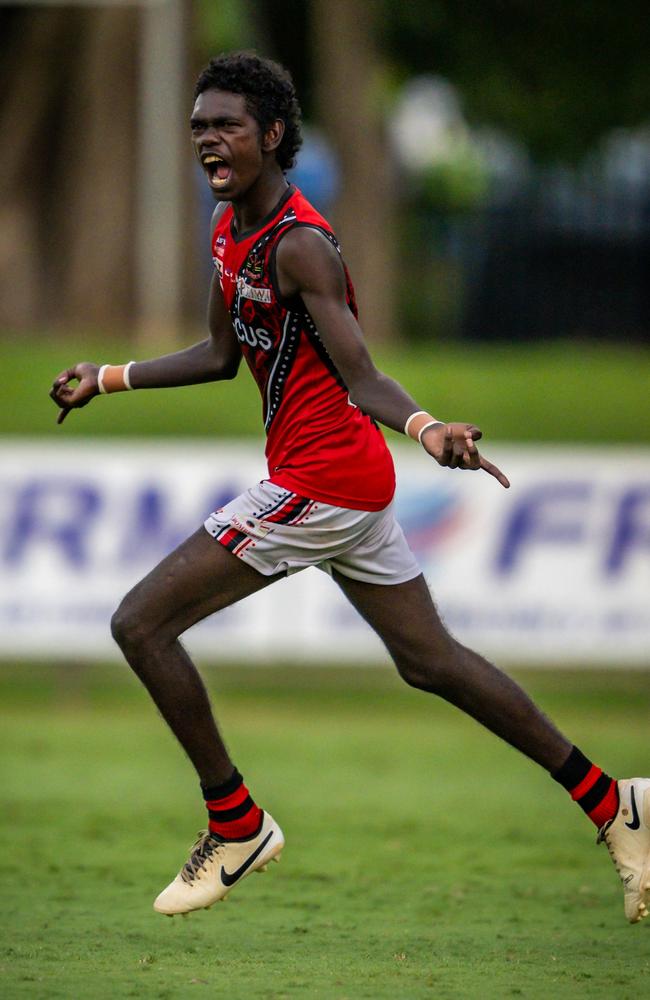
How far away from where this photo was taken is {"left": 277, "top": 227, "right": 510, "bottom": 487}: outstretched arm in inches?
212

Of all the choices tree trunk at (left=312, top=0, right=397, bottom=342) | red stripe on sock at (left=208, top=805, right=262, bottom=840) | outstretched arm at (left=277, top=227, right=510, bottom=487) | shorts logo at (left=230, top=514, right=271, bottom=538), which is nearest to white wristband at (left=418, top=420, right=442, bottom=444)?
outstretched arm at (left=277, top=227, right=510, bottom=487)

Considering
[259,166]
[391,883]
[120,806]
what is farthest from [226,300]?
[120,806]

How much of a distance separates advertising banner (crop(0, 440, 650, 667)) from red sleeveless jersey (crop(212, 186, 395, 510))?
633cm

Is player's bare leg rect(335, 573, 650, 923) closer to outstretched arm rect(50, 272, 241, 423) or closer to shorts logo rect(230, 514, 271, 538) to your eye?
shorts logo rect(230, 514, 271, 538)

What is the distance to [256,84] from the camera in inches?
218

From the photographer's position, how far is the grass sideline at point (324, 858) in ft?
18.1

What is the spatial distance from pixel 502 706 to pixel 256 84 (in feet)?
7.24

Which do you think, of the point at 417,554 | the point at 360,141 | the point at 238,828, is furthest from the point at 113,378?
the point at 360,141

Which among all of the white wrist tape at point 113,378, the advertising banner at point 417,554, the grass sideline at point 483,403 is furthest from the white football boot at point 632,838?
the grass sideline at point 483,403

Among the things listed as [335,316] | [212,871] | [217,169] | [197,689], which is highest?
[217,169]

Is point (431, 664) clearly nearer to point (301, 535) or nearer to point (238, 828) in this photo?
point (301, 535)

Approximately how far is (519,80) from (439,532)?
11.7 m

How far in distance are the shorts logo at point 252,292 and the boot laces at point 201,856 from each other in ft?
5.96

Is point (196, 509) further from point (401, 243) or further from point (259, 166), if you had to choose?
point (401, 243)
